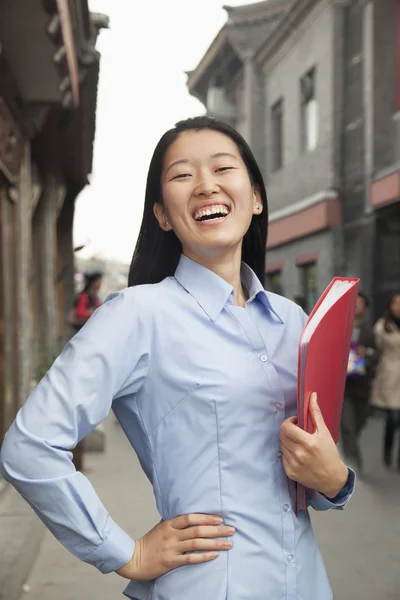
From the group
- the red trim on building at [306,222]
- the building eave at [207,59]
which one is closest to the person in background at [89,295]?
the red trim on building at [306,222]

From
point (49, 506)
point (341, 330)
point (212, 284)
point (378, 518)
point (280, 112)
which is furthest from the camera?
point (280, 112)

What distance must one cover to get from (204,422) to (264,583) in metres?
0.29

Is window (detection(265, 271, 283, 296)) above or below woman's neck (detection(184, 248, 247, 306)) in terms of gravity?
below

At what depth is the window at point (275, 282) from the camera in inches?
744

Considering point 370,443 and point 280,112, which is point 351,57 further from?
point 370,443

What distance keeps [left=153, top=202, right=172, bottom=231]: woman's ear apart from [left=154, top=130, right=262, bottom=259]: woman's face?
44 millimetres

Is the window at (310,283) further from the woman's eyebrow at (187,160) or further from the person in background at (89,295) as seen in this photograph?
the woman's eyebrow at (187,160)

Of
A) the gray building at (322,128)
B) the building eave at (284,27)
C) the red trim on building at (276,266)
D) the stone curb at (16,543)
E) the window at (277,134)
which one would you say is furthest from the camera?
the window at (277,134)

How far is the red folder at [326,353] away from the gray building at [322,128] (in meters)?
12.2

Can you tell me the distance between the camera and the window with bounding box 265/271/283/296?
744 inches

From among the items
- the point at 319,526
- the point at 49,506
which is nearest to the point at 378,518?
the point at 319,526

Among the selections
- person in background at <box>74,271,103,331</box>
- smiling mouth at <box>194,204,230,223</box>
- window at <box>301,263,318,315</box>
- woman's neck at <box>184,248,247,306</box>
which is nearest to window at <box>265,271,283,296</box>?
window at <box>301,263,318,315</box>

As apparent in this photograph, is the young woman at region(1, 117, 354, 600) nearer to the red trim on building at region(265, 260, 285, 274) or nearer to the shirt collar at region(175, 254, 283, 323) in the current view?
the shirt collar at region(175, 254, 283, 323)

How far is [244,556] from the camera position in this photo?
4.83 ft
